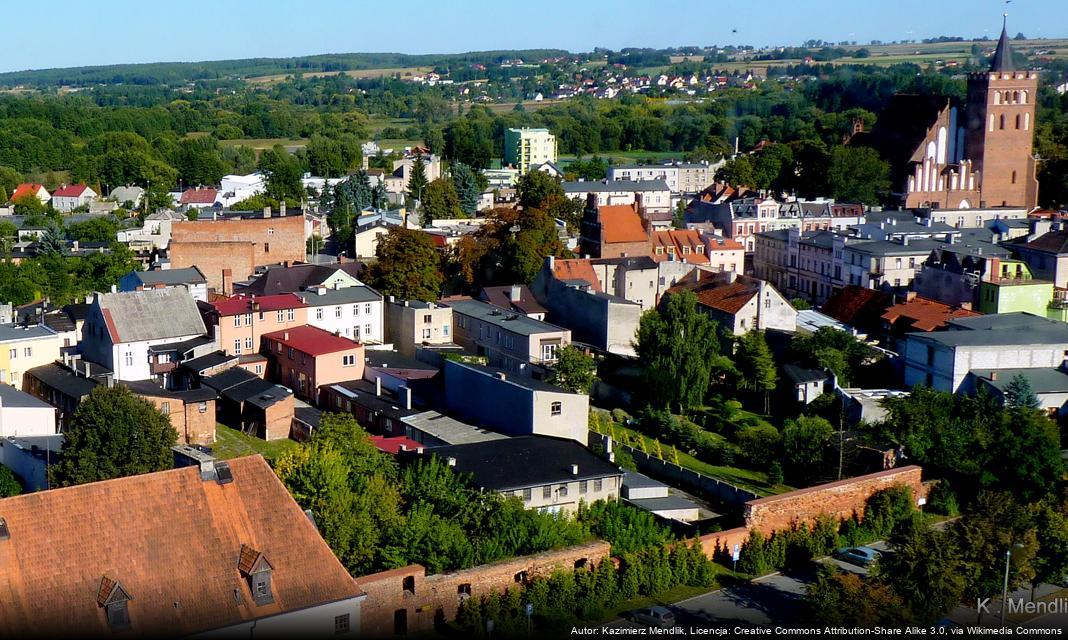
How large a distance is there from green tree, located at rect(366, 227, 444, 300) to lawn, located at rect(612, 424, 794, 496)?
8.27m

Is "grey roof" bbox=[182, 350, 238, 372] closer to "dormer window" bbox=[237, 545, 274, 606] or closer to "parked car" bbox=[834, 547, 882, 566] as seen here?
"dormer window" bbox=[237, 545, 274, 606]

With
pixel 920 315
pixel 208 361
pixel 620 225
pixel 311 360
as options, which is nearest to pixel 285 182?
pixel 620 225

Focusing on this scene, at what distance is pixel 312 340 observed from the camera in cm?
2514

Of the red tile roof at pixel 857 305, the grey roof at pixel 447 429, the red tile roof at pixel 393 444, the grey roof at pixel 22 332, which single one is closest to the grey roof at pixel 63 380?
the grey roof at pixel 22 332

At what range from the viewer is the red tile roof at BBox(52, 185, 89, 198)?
5472 cm

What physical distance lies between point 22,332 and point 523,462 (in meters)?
12.0

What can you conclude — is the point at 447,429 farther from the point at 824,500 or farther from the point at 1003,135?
the point at 1003,135

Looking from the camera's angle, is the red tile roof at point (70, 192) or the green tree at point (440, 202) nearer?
the green tree at point (440, 202)

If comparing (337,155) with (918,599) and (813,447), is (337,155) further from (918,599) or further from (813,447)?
(918,599)

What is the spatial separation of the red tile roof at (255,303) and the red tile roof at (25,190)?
30329 millimetres

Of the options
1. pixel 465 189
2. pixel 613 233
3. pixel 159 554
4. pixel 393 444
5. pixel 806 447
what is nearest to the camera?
pixel 159 554

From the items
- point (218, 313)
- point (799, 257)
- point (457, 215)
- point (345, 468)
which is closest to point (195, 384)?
point (218, 313)

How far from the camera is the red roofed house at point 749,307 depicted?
27.2 meters

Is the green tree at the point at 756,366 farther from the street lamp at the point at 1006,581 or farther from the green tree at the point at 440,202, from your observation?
the green tree at the point at 440,202
